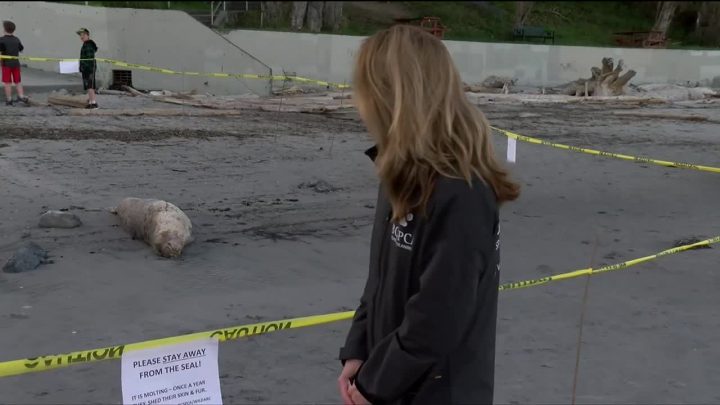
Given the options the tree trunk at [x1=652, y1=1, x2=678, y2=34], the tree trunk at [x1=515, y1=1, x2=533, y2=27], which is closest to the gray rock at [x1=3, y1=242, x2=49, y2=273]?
→ the tree trunk at [x1=515, y1=1, x2=533, y2=27]

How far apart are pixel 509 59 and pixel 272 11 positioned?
10.1m

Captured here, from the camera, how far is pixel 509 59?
28.7 meters

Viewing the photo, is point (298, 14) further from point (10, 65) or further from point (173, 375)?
point (173, 375)

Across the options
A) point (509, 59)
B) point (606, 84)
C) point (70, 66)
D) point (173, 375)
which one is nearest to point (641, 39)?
point (509, 59)

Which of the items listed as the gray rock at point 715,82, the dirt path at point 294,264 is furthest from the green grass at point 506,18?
the dirt path at point 294,264

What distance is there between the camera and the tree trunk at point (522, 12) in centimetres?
3909

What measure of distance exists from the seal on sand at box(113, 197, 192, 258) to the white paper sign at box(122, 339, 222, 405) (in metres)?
3.80

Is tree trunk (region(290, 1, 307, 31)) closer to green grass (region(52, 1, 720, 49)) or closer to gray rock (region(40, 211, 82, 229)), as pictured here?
green grass (region(52, 1, 720, 49))

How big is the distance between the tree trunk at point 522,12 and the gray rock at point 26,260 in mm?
35328

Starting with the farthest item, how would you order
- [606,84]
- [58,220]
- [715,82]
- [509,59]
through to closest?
1. [715,82]
2. [509,59]
3. [606,84]
4. [58,220]

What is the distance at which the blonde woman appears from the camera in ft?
6.24

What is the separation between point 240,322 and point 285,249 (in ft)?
6.20

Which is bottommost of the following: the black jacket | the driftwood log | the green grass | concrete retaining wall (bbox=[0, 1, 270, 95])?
the driftwood log

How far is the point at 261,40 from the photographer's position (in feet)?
79.5
